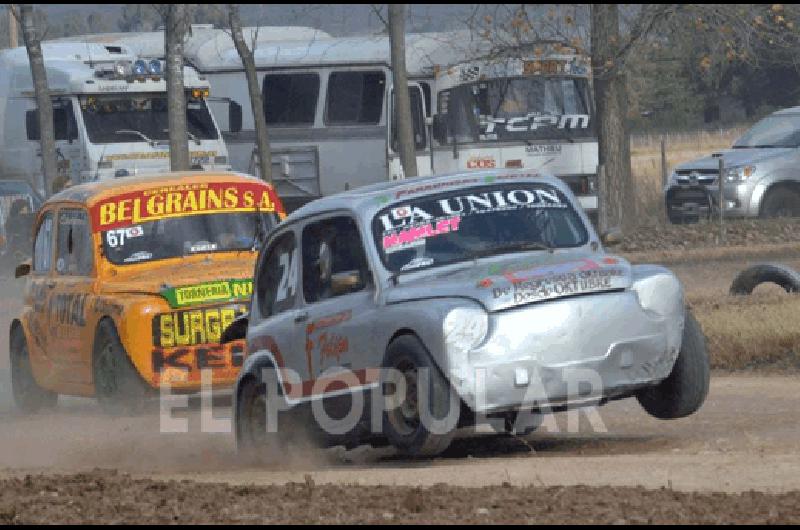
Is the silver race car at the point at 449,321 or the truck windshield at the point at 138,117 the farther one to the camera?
the truck windshield at the point at 138,117

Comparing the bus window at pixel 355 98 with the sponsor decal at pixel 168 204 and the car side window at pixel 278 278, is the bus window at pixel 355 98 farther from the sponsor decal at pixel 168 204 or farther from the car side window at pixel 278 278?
the car side window at pixel 278 278

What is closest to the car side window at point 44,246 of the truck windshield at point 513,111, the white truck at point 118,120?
the white truck at point 118,120

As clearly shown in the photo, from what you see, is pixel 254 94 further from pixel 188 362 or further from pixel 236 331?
pixel 236 331

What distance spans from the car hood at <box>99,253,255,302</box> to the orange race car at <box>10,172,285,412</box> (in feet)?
0.04

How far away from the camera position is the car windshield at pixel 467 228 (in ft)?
33.2

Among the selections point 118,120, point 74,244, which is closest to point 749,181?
point 118,120

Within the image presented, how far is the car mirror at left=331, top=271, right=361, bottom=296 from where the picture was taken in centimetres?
1022

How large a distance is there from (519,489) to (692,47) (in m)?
20.8

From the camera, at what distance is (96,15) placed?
3588 inches

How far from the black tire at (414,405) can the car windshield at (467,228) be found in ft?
2.25

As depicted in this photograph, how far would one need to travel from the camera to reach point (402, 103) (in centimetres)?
2841

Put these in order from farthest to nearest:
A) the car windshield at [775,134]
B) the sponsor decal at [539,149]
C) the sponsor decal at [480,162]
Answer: the sponsor decal at [539,149] < the sponsor decal at [480,162] < the car windshield at [775,134]

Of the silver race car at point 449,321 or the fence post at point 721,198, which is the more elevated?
the silver race car at point 449,321

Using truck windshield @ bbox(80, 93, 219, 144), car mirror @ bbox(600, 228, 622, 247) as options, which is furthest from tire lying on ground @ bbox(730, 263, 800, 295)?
truck windshield @ bbox(80, 93, 219, 144)
